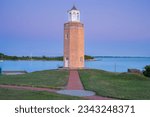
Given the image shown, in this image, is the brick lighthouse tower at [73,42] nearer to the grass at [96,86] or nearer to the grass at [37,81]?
the grass at [37,81]

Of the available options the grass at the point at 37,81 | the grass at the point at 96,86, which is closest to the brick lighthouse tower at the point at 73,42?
the grass at the point at 37,81

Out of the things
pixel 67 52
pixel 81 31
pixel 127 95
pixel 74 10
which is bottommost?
pixel 127 95

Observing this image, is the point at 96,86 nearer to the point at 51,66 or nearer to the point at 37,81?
the point at 37,81

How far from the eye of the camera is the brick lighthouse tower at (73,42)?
1035 inches

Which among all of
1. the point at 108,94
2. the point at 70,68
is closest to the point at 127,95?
the point at 108,94

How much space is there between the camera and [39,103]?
23.7ft

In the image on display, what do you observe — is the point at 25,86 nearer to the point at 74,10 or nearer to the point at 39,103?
the point at 39,103

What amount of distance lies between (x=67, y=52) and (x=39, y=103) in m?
19.4

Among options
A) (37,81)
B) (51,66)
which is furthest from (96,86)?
(51,66)

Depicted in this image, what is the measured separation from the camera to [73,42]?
86.1 ft

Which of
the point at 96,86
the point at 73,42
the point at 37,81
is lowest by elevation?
the point at 96,86

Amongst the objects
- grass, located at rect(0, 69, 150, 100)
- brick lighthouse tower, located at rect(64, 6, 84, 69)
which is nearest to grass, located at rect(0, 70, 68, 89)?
grass, located at rect(0, 69, 150, 100)

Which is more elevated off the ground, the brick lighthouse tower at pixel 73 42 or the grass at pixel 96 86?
the brick lighthouse tower at pixel 73 42

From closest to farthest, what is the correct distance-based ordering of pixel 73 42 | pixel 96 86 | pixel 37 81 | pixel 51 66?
pixel 96 86 < pixel 37 81 < pixel 73 42 < pixel 51 66
